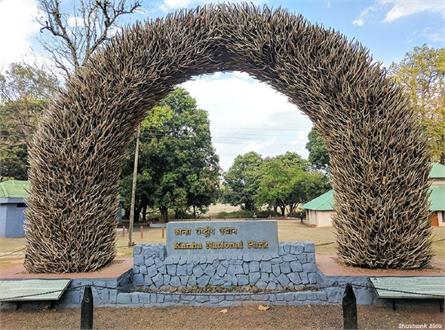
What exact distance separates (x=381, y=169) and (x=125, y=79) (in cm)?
565

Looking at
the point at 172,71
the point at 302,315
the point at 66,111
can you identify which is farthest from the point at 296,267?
the point at 66,111

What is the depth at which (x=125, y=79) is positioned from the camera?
724 centimetres

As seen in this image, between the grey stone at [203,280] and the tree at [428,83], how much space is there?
27.5 m

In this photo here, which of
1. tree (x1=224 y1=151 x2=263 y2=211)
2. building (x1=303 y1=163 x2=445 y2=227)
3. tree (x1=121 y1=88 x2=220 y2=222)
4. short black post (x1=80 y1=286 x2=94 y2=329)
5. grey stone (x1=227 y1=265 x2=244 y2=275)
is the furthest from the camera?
tree (x1=224 y1=151 x2=263 y2=211)

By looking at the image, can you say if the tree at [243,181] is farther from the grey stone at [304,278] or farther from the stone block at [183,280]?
the stone block at [183,280]

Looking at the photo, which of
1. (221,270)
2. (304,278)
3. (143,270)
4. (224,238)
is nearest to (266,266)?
(304,278)

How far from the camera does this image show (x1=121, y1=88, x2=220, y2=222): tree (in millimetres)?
27656

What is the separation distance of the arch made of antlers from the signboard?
144cm

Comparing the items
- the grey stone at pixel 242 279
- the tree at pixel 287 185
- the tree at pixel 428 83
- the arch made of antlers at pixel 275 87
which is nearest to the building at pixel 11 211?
the arch made of antlers at pixel 275 87

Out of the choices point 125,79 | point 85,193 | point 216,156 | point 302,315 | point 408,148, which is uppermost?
point 216,156

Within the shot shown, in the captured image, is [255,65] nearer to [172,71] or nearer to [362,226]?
[172,71]

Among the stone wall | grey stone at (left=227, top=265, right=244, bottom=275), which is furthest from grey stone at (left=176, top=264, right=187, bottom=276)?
grey stone at (left=227, top=265, right=244, bottom=275)

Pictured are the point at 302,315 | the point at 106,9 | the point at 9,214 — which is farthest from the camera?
the point at 9,214

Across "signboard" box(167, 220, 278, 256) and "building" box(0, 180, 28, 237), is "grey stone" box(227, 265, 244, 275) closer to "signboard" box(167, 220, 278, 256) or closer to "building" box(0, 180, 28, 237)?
"signboard" box(167, 220, 278, 256)
